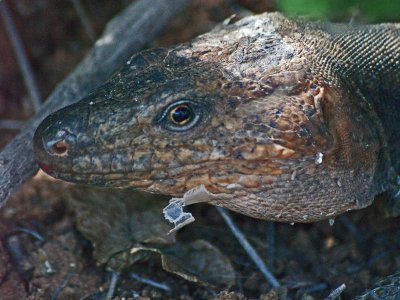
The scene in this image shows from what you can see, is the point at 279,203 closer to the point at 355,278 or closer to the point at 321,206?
the point at 321,206

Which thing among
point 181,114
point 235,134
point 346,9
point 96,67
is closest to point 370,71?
point 346,9

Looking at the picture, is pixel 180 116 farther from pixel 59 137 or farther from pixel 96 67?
pixel 96 67

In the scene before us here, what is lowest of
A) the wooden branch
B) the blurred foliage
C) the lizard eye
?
the blurred foliage

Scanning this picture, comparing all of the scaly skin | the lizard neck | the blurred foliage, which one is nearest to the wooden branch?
the scaly skin

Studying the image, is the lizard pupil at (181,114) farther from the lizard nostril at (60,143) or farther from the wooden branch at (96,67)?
the wooden branch at (96,67)

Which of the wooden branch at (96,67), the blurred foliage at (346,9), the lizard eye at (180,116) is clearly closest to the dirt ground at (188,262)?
the wooden branch at (96,67)

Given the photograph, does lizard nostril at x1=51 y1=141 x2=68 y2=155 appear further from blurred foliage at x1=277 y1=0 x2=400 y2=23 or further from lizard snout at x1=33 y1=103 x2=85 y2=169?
blurred foliage at x1=277 y1=0 x2=400 y2=23
